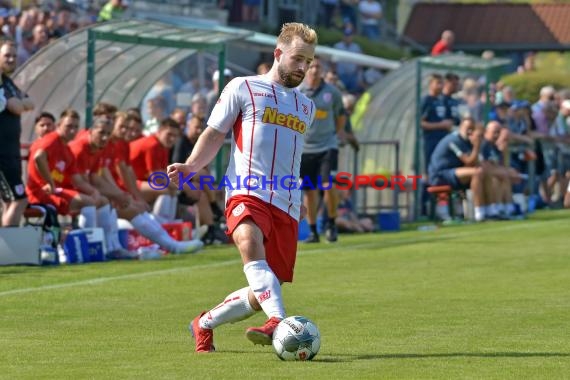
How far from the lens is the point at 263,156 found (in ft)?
33.5

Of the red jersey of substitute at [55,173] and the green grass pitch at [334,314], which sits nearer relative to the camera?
the green grass pitch at [334,314]

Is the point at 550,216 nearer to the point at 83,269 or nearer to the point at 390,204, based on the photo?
the point at 390,204

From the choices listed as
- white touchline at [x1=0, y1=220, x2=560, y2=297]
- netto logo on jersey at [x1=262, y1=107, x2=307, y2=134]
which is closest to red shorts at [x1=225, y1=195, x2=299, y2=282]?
netto logo on jersey at [x1=262, y1=107, x2=307, y2=134]

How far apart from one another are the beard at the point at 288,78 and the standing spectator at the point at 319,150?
10841 millimetres

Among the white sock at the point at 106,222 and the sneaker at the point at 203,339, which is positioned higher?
the sneaker at the point at 203,339

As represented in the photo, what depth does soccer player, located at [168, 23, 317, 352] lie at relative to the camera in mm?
10133

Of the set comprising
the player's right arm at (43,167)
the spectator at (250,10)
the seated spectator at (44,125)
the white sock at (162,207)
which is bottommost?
the white sock at (162,207)

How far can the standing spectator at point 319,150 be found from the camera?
21281mm

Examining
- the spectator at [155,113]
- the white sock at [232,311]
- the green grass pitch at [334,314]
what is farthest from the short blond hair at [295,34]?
the spectator at [155,113]

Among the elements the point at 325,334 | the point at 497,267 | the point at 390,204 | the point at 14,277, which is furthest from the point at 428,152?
the point at 325,334

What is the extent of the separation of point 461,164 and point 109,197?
27.5ft

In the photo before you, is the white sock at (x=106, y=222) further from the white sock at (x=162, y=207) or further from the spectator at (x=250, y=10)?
the spectator at (x=250, y=10)

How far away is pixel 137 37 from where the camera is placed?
22.0 meters

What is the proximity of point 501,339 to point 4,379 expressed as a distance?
358 cm
